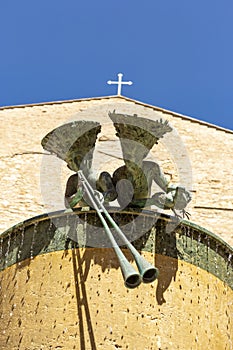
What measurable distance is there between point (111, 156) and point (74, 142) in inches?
137

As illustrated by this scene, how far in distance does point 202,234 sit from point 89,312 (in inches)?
21.3

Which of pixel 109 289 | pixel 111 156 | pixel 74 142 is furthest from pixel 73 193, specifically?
pixel 111 156

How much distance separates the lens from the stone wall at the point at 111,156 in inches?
270

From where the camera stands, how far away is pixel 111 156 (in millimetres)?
6391

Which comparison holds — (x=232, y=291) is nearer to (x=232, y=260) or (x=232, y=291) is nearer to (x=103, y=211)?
(x=232, y=260)

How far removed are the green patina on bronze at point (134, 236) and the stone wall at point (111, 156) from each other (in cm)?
292

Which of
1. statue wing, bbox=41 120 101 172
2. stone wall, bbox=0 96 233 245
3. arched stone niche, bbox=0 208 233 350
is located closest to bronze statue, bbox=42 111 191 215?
statue wing, bbox=41 120 101 172

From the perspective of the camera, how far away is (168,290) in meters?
2.72

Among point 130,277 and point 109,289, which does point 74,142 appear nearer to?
point 109,289

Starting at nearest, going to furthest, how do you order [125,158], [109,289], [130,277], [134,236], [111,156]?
[130,277] < [109,289] < [134,236] < [125,158] < [111,156]

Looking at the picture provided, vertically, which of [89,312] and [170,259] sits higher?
[170,259]

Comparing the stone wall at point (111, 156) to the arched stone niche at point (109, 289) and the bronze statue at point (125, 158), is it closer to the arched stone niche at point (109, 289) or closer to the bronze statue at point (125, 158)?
the bronze statue at point (125, 158)

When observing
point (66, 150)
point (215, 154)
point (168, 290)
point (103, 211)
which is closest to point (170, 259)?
Result: point (168, 290)

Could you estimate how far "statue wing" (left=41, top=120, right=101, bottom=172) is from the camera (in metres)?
2.92
